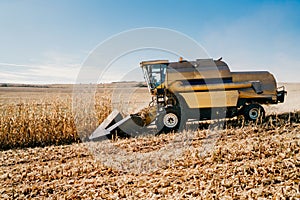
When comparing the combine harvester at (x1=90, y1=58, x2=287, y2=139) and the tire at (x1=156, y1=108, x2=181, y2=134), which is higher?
the combine harvester at (x1=90, y1=58, x2=287, y2=139)

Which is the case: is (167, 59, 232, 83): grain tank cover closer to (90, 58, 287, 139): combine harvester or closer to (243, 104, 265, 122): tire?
(90, 58, 287, 139): combine harvester

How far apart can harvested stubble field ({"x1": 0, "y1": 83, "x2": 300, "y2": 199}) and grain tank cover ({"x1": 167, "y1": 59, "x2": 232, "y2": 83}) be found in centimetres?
180

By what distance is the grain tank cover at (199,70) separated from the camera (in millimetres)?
7730

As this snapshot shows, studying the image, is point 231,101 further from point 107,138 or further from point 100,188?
point 100,188

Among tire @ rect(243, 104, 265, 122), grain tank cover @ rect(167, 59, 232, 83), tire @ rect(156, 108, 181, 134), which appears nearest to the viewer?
tire @ rect(156, 108, 181, 134)

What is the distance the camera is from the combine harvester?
7.55 m

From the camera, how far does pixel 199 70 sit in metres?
7.77

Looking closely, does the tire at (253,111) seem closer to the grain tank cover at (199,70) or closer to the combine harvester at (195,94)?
the combine harvester at (195,94)

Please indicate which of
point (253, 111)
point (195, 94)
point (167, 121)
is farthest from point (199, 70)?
point (253, 111)

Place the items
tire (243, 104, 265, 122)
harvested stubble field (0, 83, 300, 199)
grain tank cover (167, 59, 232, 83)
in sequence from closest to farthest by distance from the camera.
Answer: harvested stubble field (0, 83, 300, 199) → grain tank cover (167, 59, 232, 83) → tire (243, 104, 265, 122)

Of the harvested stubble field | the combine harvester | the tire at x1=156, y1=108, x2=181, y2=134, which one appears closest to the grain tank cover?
the combine harvester

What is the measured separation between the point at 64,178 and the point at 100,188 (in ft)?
2.70

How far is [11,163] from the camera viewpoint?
17.0 feet

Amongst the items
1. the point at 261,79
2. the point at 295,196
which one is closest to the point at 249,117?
the point at 261,79
